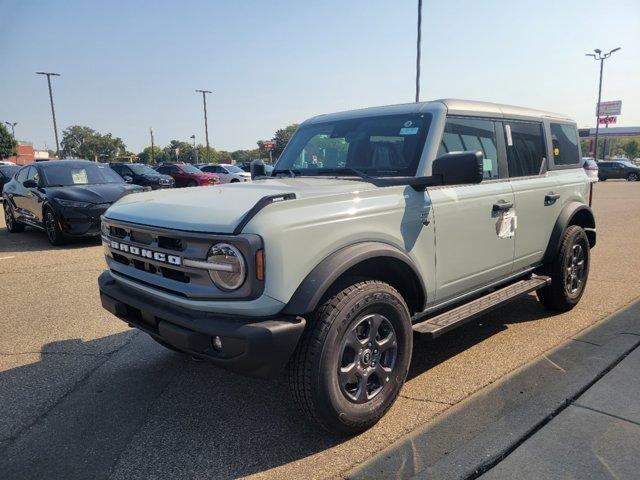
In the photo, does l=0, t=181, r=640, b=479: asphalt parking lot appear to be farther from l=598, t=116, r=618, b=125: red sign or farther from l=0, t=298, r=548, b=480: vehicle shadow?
l=598, t=116, r=618, b=125: red sign

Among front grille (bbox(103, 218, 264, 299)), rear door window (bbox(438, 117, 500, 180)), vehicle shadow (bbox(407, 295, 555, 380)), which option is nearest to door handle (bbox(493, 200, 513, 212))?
rear door window (bbox(438, 117, 500, 180))

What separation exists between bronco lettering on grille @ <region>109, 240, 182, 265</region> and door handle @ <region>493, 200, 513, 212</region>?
95.9 inches

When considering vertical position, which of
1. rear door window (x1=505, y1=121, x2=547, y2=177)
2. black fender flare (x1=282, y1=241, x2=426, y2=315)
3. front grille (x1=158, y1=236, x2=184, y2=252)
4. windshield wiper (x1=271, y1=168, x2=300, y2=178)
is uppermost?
rear door window (x1=505, y1=121, x2=547, y2=177)

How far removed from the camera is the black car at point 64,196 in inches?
346

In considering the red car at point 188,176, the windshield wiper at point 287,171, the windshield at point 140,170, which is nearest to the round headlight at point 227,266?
the windshield wiper at point 287,171

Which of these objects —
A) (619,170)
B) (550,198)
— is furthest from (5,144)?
(550,198)

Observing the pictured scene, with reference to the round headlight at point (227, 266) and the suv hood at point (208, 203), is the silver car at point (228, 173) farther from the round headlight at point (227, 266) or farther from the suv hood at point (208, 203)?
the round headlight at point (227, 266)

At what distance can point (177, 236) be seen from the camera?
99.6 inches

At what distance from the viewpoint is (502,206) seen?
376cm

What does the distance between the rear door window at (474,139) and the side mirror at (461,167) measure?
1.50 ft

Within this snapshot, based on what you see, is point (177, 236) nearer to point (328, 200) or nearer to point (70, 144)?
point (328, 200)

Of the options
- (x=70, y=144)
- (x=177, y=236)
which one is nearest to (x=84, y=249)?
(x=177, y=236)

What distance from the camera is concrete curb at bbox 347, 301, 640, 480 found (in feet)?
7.98

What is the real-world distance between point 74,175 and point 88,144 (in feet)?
485
